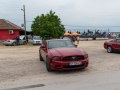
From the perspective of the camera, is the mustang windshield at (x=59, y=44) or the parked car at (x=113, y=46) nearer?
the mustang windshield at (x=59, y=44)

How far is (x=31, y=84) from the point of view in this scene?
32.1ft

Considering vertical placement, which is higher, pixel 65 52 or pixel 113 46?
pixel 65 52

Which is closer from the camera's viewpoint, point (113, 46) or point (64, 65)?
point (64, 65)

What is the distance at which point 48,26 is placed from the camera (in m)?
42.4

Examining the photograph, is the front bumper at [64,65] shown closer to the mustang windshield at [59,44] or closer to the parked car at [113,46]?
the mustang windshield at [59,44]

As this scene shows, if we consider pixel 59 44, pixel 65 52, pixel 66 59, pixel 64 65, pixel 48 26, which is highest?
pixel 48 26

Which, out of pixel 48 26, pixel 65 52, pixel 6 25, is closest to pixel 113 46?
pixel 65 52

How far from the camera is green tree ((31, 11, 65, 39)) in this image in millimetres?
42625

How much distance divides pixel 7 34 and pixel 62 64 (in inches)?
1642

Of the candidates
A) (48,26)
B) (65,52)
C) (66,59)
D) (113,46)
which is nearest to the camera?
(66,59)

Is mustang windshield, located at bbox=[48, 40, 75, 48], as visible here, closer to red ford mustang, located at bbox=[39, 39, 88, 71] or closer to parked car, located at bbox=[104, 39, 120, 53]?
red ford mustang, located at bbox=[39, 39, 88, 71]

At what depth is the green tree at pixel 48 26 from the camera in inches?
1678

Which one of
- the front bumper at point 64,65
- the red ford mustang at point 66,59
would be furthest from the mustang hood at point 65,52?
the front bumper at point 64,65

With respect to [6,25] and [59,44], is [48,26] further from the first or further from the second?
[59,44]
